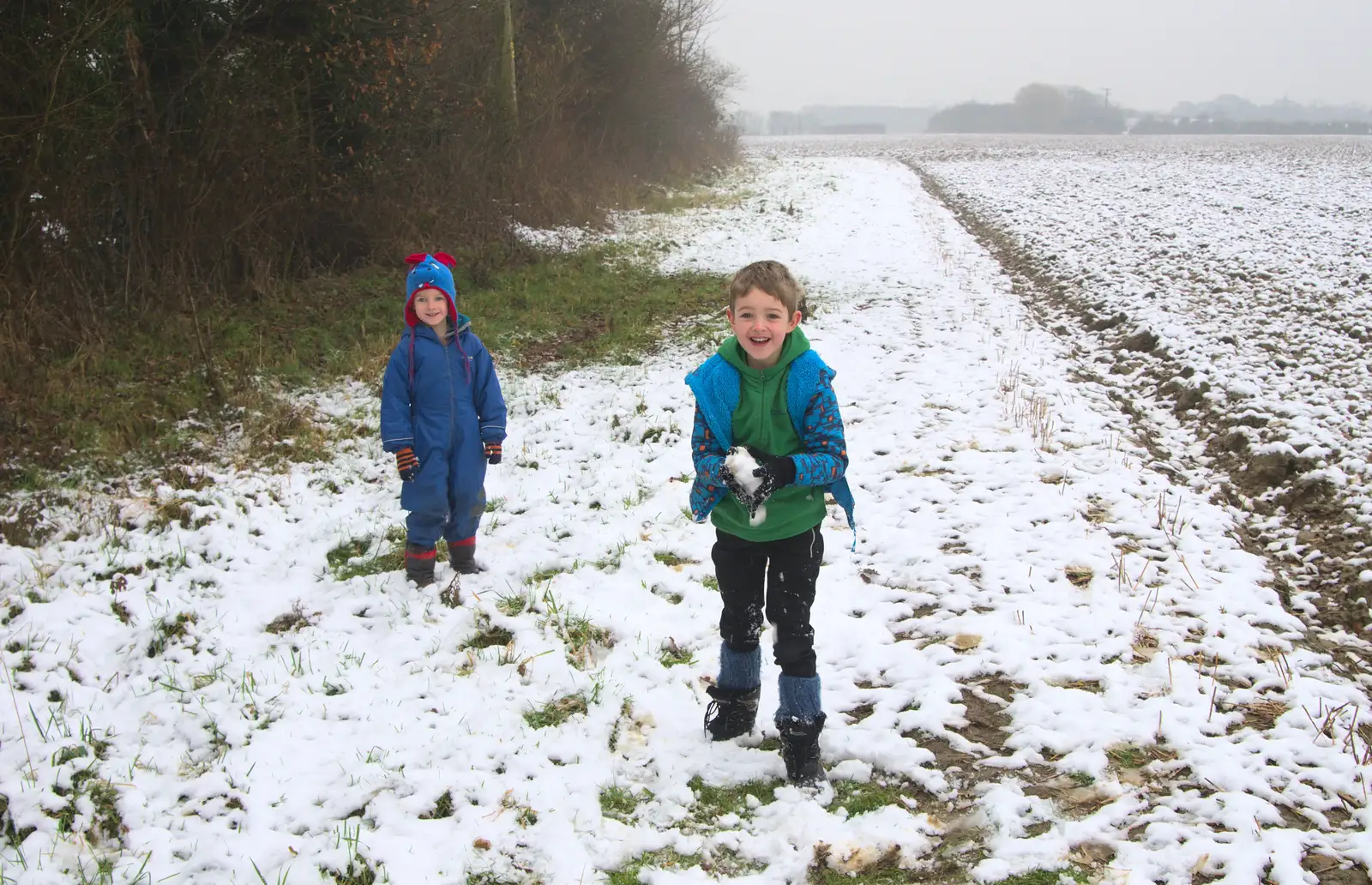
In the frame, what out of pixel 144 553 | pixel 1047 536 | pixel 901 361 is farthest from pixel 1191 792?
pixel 901 361

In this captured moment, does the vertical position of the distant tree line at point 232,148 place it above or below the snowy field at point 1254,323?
above

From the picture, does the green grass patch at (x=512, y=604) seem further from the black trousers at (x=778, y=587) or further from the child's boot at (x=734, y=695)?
the black trousers at (x=778, y=587)

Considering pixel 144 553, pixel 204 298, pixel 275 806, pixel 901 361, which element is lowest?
pixel 275 806

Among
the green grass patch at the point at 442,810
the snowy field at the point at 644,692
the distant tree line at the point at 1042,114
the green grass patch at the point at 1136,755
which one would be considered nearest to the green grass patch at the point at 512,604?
the snowy field at the point at 644,692

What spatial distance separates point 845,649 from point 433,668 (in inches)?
83.4

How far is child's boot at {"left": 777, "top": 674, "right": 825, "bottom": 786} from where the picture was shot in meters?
3.52

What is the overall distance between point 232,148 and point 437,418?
6.28 meters

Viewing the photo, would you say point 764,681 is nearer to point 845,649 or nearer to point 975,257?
point 845,649

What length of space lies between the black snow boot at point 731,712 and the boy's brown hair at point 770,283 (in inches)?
66.5

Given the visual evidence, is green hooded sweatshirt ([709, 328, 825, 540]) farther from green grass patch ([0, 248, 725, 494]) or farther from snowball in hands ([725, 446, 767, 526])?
green grass patch ([0, 248, 725, 494])

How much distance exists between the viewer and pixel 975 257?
16.1m

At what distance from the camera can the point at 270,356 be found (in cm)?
858

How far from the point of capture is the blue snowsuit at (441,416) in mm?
4820

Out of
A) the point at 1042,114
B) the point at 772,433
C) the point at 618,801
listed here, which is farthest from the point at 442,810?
the point at 1042,114
